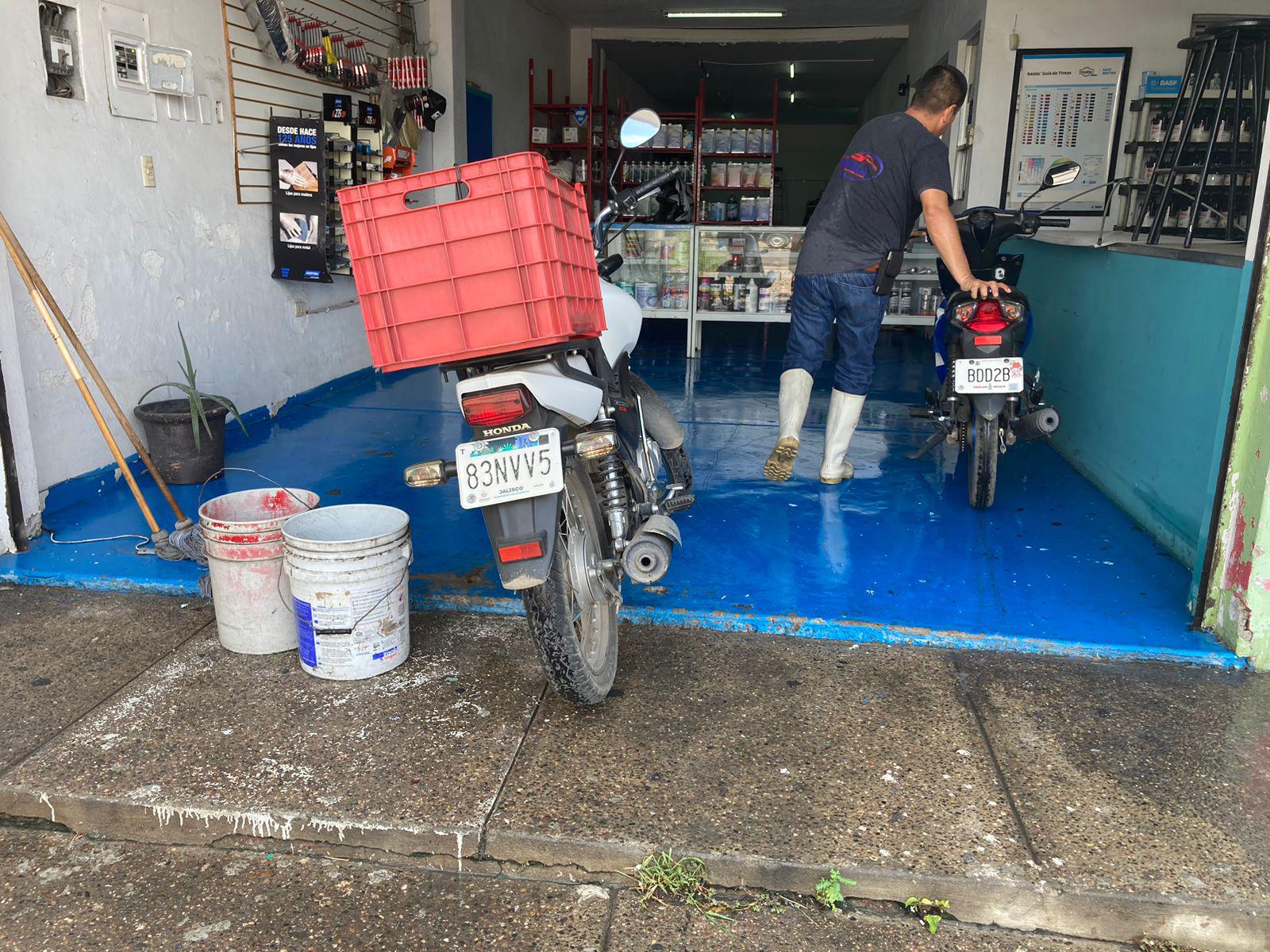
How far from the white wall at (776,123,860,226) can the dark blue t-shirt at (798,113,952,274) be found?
21.8 meters

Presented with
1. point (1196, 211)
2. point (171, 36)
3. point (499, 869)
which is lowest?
point (499, 869)

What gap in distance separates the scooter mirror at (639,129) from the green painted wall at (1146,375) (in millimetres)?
1846

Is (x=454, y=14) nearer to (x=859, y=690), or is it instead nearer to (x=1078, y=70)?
(x=1078, y=70)

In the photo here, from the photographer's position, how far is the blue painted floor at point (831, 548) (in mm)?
3148

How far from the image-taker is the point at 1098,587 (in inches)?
134

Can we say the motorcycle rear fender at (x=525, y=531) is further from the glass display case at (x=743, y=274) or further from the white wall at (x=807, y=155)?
the white wall at (x=807, y=155)

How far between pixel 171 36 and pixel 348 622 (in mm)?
3558

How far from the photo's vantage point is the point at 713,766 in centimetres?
239

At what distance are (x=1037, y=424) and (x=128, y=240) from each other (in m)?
4.21

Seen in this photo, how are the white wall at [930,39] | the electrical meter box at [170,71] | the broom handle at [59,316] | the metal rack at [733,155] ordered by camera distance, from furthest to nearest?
the metal rack at [733,155]
the white wall at [930,39]
the electrical meter box at [170,71]
the broom handle at [59,316]

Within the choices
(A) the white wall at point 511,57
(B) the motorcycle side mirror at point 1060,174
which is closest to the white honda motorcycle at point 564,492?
(B) the motorcycle side mirror at point 1060,174

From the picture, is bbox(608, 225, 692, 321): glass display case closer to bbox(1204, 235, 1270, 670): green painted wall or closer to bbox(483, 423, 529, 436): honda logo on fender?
bbox(1204, 235, 1270, 670): green painted wall

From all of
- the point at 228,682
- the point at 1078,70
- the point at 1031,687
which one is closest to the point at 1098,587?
the point at 1031,687

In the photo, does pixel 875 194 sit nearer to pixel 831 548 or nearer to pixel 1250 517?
pixel 831 548
